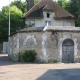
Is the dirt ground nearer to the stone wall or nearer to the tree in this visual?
the stone wall

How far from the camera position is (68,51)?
25.2 m

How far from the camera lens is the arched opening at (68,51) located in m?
25.0

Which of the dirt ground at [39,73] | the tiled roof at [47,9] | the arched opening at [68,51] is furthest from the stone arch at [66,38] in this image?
the tiled roof at [47,9]

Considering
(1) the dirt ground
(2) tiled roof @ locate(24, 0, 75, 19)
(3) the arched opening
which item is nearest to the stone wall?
(3) the arched opening

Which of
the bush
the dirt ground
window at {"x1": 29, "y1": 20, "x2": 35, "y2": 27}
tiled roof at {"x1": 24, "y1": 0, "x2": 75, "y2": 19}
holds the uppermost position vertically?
tiled roof at {"x1": 24, "y1": 0, "x2": 75, "y2": 19}

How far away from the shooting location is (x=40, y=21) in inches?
1960

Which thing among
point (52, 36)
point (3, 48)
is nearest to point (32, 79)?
point (52, 36)

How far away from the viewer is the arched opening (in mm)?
25030

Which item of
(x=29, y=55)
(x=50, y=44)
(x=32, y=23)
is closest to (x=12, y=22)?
(x=32, y=23)

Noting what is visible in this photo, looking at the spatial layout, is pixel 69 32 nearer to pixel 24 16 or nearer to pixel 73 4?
pixel 24 16

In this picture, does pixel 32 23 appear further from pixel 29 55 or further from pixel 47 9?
pixel 29 55

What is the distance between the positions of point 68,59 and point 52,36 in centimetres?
299

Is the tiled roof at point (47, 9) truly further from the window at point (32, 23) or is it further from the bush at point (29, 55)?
the bush at point (29, 55)

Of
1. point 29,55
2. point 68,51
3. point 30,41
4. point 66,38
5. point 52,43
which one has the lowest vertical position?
point 29,55
